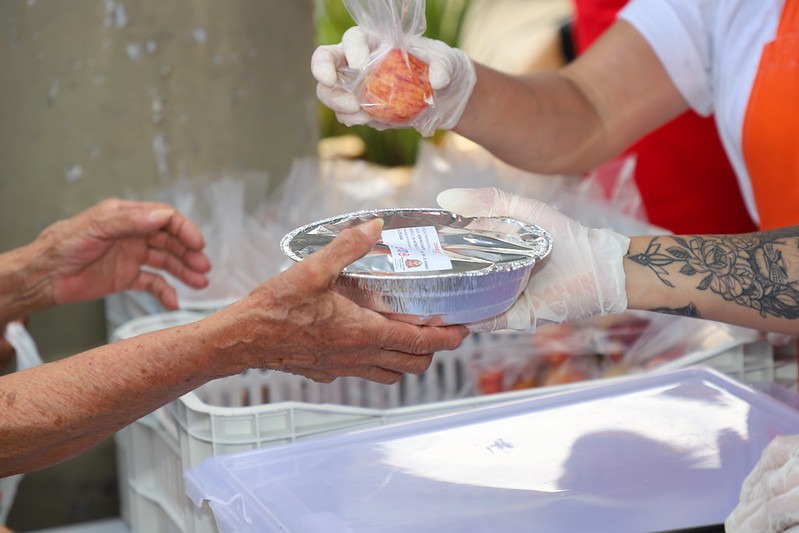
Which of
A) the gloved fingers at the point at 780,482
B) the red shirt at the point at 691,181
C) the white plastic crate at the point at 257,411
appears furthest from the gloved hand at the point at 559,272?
the red shirt at the point at 691,181

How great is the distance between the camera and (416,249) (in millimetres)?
1166

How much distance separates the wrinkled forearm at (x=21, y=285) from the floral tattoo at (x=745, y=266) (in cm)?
105

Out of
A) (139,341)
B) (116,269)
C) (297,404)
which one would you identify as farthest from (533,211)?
(116,269)

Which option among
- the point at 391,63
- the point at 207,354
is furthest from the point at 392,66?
the point at 207,354

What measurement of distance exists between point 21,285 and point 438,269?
0.95 meters

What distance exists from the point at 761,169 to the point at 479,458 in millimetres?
808

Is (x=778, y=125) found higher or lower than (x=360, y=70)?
lower

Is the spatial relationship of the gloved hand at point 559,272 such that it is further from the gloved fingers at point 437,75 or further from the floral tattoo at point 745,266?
the gloved fingers at point 437,75

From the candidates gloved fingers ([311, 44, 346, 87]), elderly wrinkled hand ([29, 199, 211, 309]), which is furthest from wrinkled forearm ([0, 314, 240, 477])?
elderly wrinkled hand ([29, 199, 211, 309])

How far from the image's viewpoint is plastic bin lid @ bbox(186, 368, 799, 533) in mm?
1148

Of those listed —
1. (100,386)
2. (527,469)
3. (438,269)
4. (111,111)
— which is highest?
(111,111)

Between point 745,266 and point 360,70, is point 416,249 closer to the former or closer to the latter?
point 360,70

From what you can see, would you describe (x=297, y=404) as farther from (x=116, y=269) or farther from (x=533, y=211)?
(x=116, y=269)

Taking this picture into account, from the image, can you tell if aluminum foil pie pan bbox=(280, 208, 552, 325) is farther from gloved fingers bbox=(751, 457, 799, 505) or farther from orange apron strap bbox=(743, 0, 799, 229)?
orange apron strap bbox=(743, 0, 799, 229)
